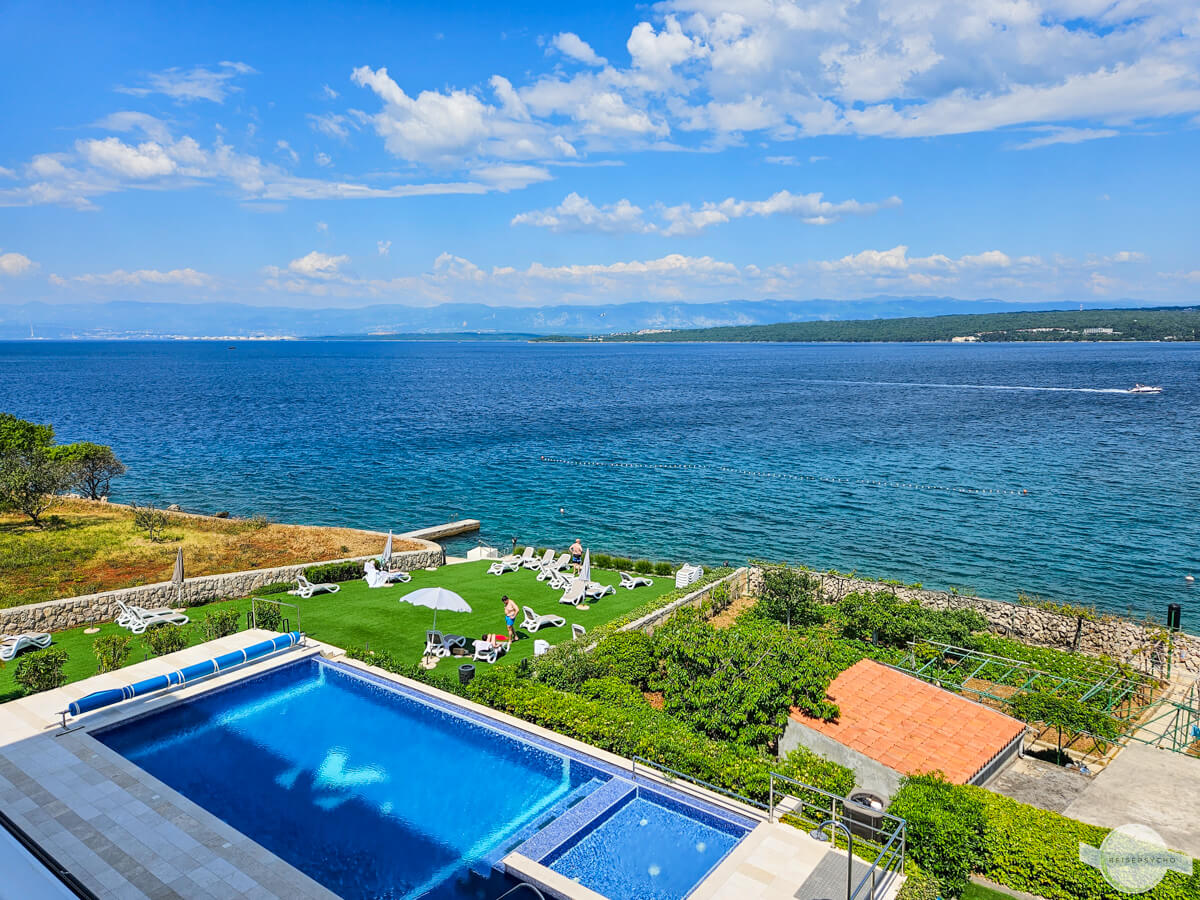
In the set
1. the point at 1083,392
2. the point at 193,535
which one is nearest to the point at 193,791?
the point at 193,535

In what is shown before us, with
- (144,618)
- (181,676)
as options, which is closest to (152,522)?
(144,618)

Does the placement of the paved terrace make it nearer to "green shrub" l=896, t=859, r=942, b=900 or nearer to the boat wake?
"green shrub" l=896, t=859, r=942, b=900

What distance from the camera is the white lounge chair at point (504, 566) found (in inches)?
1027

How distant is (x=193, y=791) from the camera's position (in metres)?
12.0

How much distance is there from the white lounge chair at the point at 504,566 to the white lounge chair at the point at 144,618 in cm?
950

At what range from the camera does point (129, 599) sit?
68.2 feet

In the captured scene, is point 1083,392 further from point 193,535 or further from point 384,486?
point 193,535

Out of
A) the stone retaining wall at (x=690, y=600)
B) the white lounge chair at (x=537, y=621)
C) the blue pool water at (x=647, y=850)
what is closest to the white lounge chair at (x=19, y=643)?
the white lounge chair at (x=537, y=621)

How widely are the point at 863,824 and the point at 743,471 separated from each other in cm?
4296

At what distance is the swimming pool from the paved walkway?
6.39 metres

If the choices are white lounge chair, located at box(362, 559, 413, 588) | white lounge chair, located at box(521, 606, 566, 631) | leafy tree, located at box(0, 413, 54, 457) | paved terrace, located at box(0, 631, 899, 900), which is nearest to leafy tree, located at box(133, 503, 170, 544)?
leafy tree, located at box(0, 413, 54, 457)

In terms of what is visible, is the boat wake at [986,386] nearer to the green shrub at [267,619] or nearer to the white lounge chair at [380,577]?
the white lounge chair at [380,577]

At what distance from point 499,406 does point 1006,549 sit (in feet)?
226

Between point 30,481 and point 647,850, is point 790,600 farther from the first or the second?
point 30,481
